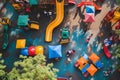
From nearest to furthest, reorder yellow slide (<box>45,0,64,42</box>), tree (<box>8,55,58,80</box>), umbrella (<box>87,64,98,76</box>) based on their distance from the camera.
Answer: tree (<box>8,55,58,80</box>), umbrella (<box>87,64,98,76</box>), yellow slide (<box>45,0,64,42</box>)

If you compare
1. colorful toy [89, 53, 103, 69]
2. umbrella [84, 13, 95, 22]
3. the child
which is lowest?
colorful toy [89, 53, 103, 69]

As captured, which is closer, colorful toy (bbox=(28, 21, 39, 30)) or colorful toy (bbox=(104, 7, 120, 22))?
colorful toy (bbox=(104, 7, 120, 22))

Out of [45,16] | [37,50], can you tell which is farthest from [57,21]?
[37,50]

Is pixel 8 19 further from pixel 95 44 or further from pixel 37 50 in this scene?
pixel 95 44

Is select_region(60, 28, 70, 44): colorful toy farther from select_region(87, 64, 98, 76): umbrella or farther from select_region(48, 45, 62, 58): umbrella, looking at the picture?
select_region(87, 64, 98, 76): umbrella

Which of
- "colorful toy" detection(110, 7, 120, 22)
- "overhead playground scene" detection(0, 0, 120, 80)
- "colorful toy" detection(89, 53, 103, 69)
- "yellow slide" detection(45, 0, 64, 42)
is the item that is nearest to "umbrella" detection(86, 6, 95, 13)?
"overhead playground scene" detection(0, 0, 120, 80)

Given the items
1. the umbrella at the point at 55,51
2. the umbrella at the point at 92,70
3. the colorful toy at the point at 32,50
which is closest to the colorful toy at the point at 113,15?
the umbrella at the point at 92,70

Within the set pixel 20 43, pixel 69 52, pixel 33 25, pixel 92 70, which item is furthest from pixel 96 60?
pixel 20 43

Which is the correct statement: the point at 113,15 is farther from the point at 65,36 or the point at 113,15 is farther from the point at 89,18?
the point at 65,36

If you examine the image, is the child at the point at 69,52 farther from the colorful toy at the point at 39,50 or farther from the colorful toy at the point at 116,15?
the colorful toy at the point at 116,15
